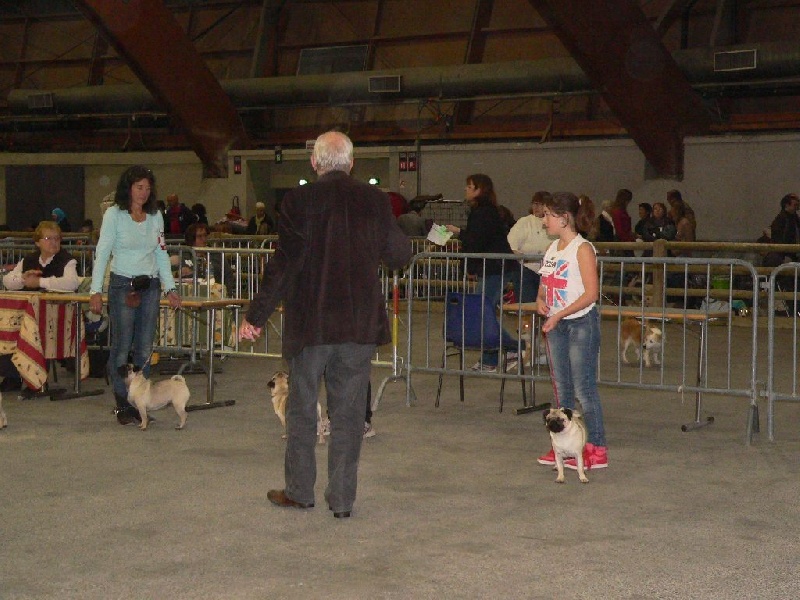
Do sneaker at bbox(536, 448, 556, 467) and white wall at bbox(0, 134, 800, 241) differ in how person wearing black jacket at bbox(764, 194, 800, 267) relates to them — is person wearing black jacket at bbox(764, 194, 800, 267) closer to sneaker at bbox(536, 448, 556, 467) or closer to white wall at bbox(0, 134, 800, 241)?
white wall at bbox(0, 134, 800, 241)

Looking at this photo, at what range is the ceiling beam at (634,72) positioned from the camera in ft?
54.6

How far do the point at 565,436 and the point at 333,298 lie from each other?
170cm

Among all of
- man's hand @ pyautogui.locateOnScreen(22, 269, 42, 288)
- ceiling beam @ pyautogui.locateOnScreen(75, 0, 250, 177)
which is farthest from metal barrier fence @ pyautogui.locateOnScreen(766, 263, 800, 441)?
ceiling beam @ pyautogui.locateOnScreen(75, 0, 250, 177)

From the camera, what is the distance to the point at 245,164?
905 inches

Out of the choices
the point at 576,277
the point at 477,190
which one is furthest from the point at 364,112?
the point at 576,277

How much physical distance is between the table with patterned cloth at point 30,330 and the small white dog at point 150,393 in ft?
4.05

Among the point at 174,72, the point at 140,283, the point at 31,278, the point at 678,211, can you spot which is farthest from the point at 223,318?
the point at 174,72

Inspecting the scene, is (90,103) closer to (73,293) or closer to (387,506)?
(73,293)

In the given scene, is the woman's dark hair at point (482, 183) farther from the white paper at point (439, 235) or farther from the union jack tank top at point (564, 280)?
the union jack tank top at point (564, 280)

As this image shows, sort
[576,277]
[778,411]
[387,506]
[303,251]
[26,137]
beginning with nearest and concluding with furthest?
1. [303,251]
2. [387,506]
3. [576,277]
4. [778,411]
5. [26,137]

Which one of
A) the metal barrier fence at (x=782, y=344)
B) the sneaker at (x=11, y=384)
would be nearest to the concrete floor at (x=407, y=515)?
the metal barrier fence at (x=782, y=344)

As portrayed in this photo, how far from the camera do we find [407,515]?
572 centimetres

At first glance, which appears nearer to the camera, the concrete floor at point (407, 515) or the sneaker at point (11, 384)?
the concrete floor at point (407, 515)

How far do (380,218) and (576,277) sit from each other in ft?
5.18
